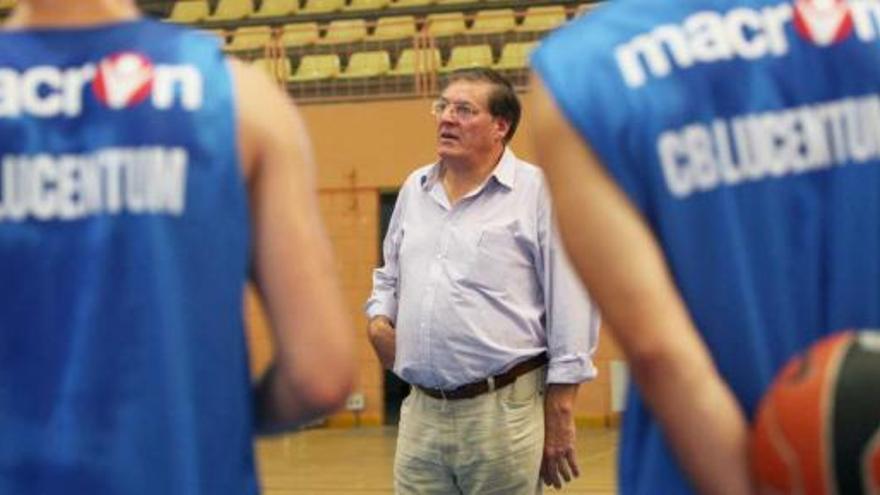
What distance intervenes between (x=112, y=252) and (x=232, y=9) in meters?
15.9

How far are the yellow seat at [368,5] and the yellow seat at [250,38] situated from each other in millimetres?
976

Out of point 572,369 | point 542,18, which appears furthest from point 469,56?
point 572,369

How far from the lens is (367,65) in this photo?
14859 mm

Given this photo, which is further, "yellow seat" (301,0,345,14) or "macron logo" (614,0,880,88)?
"yellow seat" (301,0,345,14)

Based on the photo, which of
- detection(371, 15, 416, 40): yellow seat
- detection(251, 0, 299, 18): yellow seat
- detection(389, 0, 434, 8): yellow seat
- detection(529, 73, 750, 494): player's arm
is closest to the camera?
detection(529, 73, 750, 494): player's arm

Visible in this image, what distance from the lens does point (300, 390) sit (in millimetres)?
A: 1718

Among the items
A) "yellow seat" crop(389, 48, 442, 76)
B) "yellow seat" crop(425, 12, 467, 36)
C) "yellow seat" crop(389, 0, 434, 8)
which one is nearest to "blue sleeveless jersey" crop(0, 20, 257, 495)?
"yellow seat" crop(389, 48, 442, 76)

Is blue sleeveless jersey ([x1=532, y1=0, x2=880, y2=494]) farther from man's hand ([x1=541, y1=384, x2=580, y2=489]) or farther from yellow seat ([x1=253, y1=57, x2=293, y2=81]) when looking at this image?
yellow seat ([x1=253, y1=57, x2=293, y2=81])

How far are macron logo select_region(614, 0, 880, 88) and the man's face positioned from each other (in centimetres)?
281

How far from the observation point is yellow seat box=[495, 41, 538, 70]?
14352 millimetres

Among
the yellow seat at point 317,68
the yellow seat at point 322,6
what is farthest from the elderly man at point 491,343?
the yellow seat at point 322,6

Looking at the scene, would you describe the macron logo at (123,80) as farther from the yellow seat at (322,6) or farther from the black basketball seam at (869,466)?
the yellow seat at (322,6)

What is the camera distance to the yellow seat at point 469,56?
1469 cm

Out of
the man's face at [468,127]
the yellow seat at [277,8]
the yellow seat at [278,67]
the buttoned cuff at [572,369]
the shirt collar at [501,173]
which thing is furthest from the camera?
the yellow seat at [277,8]
